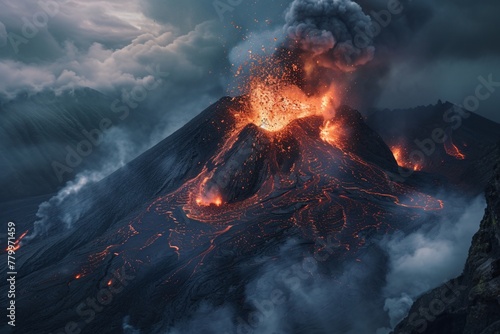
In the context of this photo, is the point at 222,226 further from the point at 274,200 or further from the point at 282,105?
the point at 282,105

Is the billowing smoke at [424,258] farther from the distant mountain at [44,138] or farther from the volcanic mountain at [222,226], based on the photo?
the distant mountain at [44,138]

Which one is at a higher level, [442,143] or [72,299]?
[72,299]

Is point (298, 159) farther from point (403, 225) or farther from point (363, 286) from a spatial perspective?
point (363, 286)

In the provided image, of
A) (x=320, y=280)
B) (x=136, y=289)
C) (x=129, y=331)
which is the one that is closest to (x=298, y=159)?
(x=320, y=280)

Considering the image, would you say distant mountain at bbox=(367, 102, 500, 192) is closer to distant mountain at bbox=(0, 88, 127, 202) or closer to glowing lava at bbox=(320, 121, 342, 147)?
glowing lava at bbox=(320, 121, 342, 147)

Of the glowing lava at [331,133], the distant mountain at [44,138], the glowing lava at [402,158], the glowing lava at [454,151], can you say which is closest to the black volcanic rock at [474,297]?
the glowing lava at [331,133]

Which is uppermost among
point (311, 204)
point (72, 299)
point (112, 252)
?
point (112, 252)
